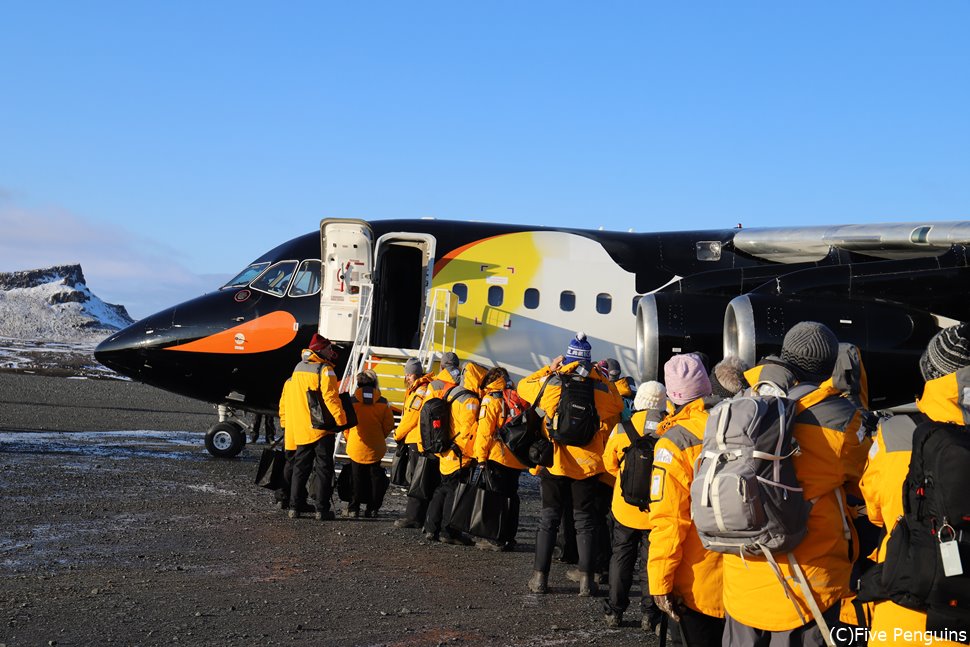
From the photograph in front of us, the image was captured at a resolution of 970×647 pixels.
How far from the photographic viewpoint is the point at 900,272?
12.3m

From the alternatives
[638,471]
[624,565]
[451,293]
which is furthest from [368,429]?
[638,471]

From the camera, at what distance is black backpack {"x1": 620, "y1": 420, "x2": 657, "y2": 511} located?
19.4 ft

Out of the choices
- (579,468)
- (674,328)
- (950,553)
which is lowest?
(579,468)

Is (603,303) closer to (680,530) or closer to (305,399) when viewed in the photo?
(305,399)

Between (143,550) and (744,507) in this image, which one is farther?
(143,550)

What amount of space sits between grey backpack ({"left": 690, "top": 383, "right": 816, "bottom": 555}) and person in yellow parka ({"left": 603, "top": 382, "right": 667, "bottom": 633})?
197 cm

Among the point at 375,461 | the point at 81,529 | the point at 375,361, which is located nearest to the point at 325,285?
the point at 375,361

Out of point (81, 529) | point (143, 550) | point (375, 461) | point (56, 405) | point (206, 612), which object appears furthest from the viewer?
point (56, 405)

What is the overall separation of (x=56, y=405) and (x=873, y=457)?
25.6 metres

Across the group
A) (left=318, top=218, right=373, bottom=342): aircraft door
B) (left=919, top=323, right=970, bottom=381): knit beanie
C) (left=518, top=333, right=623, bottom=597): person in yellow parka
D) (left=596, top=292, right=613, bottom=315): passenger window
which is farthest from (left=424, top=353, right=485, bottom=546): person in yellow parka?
(left=919, top=323, right=970, bottom=381): knit beanie

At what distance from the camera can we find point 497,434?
360 inches

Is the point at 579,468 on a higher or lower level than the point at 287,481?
higher

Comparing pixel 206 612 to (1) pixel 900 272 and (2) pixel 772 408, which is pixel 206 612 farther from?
(1) pixel 900 272

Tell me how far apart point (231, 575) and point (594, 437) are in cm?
314
